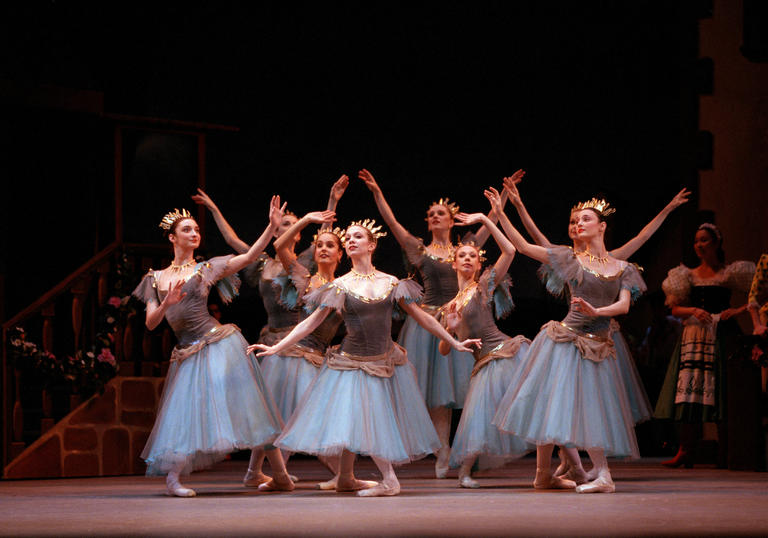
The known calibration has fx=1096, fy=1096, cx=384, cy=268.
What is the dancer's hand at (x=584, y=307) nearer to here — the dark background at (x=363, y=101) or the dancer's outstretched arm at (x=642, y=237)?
the dancer's outstretched arm at (x=642, y=237)

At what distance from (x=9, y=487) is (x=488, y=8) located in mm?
5741

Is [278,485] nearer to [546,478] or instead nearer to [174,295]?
[174,295]

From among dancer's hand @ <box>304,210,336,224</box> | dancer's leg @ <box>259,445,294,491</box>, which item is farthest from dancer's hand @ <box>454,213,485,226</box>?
dancer's leg @ <box>259,445,294,491</box>

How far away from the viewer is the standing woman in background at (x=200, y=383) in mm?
5223

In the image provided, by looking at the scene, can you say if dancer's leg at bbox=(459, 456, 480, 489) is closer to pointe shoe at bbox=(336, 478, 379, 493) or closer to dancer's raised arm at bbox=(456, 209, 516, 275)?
pointe shoe at bbox=(336, 478, 379, 493)

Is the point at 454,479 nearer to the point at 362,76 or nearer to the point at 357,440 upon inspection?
the point at 357,440

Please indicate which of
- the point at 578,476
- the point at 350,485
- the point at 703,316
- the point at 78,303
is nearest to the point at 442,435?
the point at 578,476

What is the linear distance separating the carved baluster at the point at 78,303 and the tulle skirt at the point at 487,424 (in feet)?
8.97

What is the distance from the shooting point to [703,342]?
23.1 feet

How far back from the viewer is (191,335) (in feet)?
18.1

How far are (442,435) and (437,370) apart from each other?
1.26 feet

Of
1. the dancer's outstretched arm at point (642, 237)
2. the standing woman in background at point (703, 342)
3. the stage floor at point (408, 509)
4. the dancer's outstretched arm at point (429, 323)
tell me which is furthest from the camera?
the standing woman in background at point (703, 342)

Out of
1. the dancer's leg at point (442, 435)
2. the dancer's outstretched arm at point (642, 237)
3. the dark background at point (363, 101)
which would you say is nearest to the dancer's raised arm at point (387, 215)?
the dancer's leg at point (442, 435)

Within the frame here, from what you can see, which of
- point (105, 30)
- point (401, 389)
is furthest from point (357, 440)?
point (105, 30)
